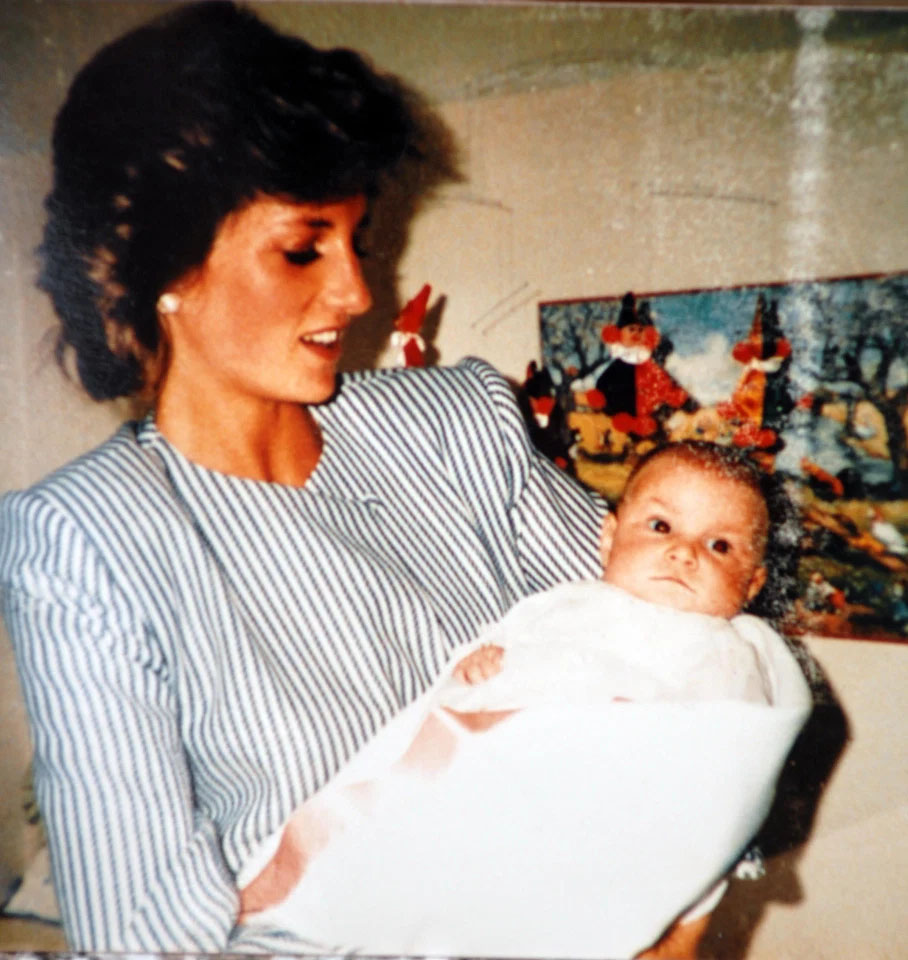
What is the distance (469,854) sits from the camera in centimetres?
74

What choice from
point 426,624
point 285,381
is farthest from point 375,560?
point 285,381

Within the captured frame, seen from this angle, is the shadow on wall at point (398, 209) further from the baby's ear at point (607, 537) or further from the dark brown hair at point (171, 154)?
the baby's ear at point (607, 537)

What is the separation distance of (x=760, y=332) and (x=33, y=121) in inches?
33.4

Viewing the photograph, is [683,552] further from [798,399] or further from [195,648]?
[195,648]

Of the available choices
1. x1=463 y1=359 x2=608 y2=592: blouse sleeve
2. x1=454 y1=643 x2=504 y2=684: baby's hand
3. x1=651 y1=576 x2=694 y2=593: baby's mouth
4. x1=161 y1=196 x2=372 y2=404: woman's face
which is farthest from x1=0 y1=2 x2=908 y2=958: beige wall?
x1=454 y1=643 x2=504 y2=684: baby's hand

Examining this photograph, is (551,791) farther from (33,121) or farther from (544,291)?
(33,121)

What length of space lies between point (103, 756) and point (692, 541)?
0.60m

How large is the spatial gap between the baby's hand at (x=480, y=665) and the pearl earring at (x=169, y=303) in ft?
1.55

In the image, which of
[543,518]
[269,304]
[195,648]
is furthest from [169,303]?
[543,518]

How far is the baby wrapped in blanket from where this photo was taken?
73 centimetres

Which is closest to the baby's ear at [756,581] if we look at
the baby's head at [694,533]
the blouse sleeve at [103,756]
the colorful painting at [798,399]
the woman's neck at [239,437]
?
the baby's head at [694,533]

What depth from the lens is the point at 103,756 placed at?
2.23 ft

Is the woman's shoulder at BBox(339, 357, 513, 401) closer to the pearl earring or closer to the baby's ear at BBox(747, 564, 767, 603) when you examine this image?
the pearl earring

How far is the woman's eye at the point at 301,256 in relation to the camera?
78 centimetres
